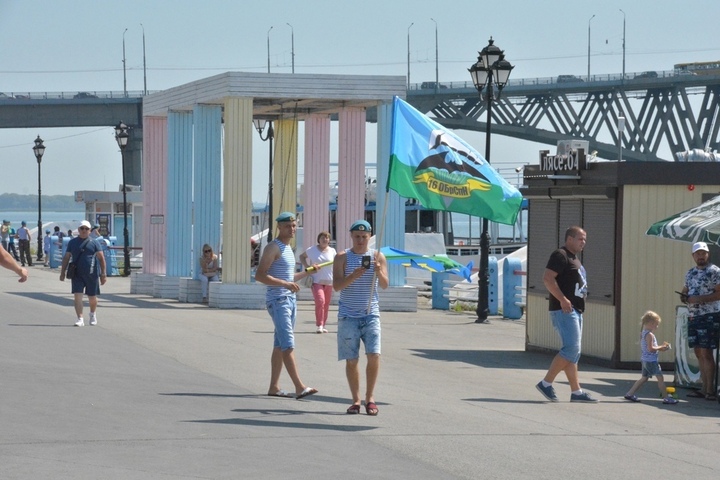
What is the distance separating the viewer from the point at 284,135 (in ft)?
99.6

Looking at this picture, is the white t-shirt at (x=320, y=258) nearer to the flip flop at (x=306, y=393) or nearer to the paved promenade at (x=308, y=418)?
the paved promenade at (x=308, y=418)

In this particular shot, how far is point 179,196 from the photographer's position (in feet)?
92.2

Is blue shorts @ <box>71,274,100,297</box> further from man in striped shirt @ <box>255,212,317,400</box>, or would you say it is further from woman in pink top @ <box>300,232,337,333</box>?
man in striped shirt @ <box>255,212,317,400</box>

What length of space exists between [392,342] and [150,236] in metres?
12.3

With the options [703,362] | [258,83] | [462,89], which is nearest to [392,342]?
[703,362]

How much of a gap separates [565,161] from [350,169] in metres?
10.6

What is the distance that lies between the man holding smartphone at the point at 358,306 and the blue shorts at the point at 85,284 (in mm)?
9189

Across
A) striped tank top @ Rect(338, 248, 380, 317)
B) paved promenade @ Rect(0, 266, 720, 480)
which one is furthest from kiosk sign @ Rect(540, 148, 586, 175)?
striped tank top @ Rect(338, 248, 380, 317)

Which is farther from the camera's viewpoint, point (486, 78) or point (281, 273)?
point (486, 78)

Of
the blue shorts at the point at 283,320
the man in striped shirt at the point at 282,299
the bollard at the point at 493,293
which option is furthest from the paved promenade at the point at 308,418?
the bollard at the point at 493,293

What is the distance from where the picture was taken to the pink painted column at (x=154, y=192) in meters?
30.0

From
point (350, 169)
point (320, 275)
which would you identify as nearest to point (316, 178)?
point (350, 169)

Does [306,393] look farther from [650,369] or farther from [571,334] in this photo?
[650,369]

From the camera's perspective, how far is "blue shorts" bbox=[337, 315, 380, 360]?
11039mm
